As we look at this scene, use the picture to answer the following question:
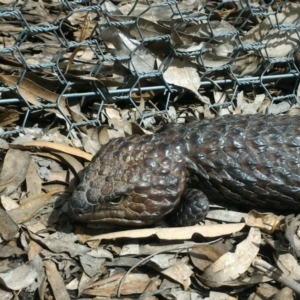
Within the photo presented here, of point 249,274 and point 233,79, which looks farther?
point 233,79

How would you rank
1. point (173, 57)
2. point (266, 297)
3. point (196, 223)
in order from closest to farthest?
point (266, 297) < point (196, 223) < point (173, 57)

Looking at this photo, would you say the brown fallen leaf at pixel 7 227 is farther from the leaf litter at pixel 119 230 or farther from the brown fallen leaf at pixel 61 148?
the brown fallen leaf at pixel 61 148

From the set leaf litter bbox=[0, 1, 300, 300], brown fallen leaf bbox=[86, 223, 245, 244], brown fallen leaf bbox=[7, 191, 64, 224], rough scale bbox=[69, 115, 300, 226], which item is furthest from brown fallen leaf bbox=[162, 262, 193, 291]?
brown fallen leaf bbox=[7, 191, 64, 224]

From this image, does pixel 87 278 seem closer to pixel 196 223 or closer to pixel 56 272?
pixel 56 272

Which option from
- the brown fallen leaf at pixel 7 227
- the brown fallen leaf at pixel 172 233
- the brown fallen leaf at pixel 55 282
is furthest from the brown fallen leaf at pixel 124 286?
the brown fallen leaf at pixel 7 227

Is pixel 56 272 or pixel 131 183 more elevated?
pixel 131 183

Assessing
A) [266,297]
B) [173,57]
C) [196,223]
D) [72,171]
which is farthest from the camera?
[173,57]

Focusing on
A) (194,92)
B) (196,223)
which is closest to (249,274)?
(196,223)

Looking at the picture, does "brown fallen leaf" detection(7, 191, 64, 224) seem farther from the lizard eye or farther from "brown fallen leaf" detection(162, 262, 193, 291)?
"brown fallen leaf" detection(162, 262, 193, 291)
